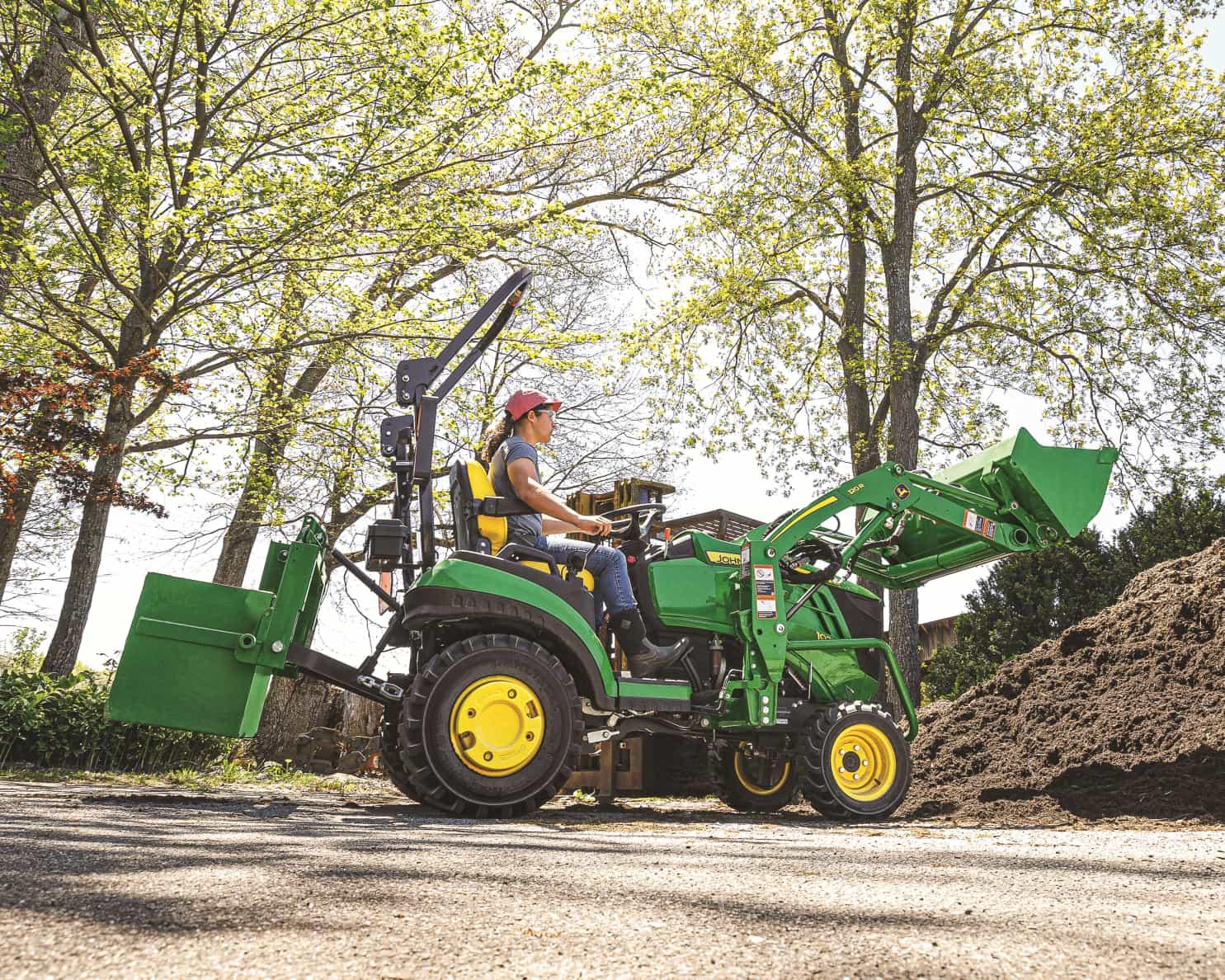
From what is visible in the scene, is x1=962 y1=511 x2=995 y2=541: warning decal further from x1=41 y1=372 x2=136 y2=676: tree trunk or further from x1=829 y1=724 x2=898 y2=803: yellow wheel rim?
x1=41 y1=372 x2=136 y2=676: tree trunk

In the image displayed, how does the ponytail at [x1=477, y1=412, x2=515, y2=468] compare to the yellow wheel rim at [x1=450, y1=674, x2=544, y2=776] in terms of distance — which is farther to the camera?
the ponytail at [x1=477, y1=412, x2=515, y2=468]

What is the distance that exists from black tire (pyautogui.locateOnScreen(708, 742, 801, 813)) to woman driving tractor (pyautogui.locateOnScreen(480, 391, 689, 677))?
1.68 m

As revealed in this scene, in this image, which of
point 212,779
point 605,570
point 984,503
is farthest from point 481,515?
point 212,779

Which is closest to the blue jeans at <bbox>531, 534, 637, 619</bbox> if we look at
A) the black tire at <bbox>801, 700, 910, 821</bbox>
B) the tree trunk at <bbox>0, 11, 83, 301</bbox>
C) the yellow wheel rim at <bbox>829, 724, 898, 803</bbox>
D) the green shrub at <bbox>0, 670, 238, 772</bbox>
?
the black tire at <bbox>801, 700, 910, 821</bbox>

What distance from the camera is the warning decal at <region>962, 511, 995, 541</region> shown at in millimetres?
6547

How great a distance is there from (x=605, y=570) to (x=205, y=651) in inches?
82.9

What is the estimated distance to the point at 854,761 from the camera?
20.8ft

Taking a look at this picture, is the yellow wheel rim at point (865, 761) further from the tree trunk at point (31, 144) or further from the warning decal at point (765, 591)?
the tree trunk at point (31, 144)

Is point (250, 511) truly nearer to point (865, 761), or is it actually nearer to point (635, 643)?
point (635, 643)

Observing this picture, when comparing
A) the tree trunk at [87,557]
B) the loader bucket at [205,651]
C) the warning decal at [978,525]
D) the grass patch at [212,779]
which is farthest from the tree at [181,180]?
the warning decal at [978,525]

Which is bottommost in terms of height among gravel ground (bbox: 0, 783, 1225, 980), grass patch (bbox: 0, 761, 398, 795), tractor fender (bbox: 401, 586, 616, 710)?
gravel ground (bbox: 0, 783, 1225, 980)

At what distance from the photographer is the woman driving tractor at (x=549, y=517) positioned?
5.55 m

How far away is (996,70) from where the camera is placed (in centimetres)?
1540

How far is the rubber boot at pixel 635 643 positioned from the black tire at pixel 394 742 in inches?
46.6
